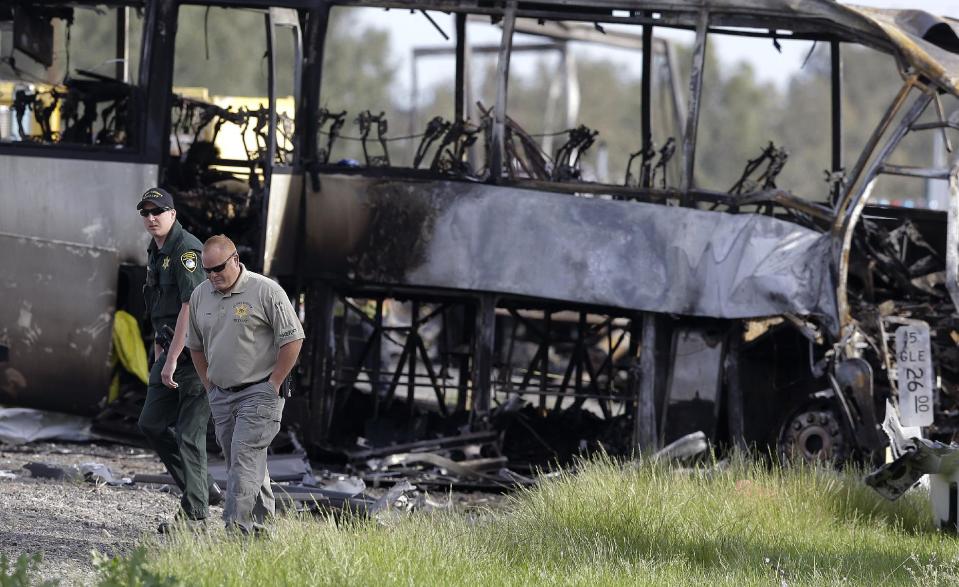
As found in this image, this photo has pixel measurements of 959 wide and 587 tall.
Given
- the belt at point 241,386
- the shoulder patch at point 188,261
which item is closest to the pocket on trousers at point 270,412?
the belt at point 241,386

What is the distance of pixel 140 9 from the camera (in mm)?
12703

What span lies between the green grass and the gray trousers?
0.20 metres

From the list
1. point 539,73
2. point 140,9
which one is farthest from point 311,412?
point 539,73

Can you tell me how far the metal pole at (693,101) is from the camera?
1170 centimetres

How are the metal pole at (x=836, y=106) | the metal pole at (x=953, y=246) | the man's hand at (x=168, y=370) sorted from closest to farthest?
1. the man's hand at (x=168, y=370)
2. the metal pole at (x=953, y=246)
3. the metal pole at (x=836, y=106)

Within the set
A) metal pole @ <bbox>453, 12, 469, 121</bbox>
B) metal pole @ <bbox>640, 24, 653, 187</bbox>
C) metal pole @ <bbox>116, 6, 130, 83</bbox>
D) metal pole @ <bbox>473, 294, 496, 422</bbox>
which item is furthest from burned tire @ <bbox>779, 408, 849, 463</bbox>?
metal pole @ <bbox>116, 6, 130, 83</bbox>

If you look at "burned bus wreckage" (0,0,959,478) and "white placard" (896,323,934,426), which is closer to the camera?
"white placard" (896,323,934,426)

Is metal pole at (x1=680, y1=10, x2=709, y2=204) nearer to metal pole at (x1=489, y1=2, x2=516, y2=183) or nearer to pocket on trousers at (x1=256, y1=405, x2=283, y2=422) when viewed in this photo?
metal pole at (x1=489, y1=2, x2=516, y2=183)

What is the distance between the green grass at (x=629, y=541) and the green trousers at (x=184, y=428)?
0.62 m

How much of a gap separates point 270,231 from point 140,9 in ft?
8.57

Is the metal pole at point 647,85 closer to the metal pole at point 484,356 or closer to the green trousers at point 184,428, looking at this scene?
the metal pole at point 484,356

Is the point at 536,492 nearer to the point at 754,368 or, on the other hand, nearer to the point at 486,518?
the point at 486,518

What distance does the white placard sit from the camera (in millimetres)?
10297

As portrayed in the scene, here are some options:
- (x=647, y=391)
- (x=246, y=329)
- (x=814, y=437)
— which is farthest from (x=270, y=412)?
(x=814, y=437)
